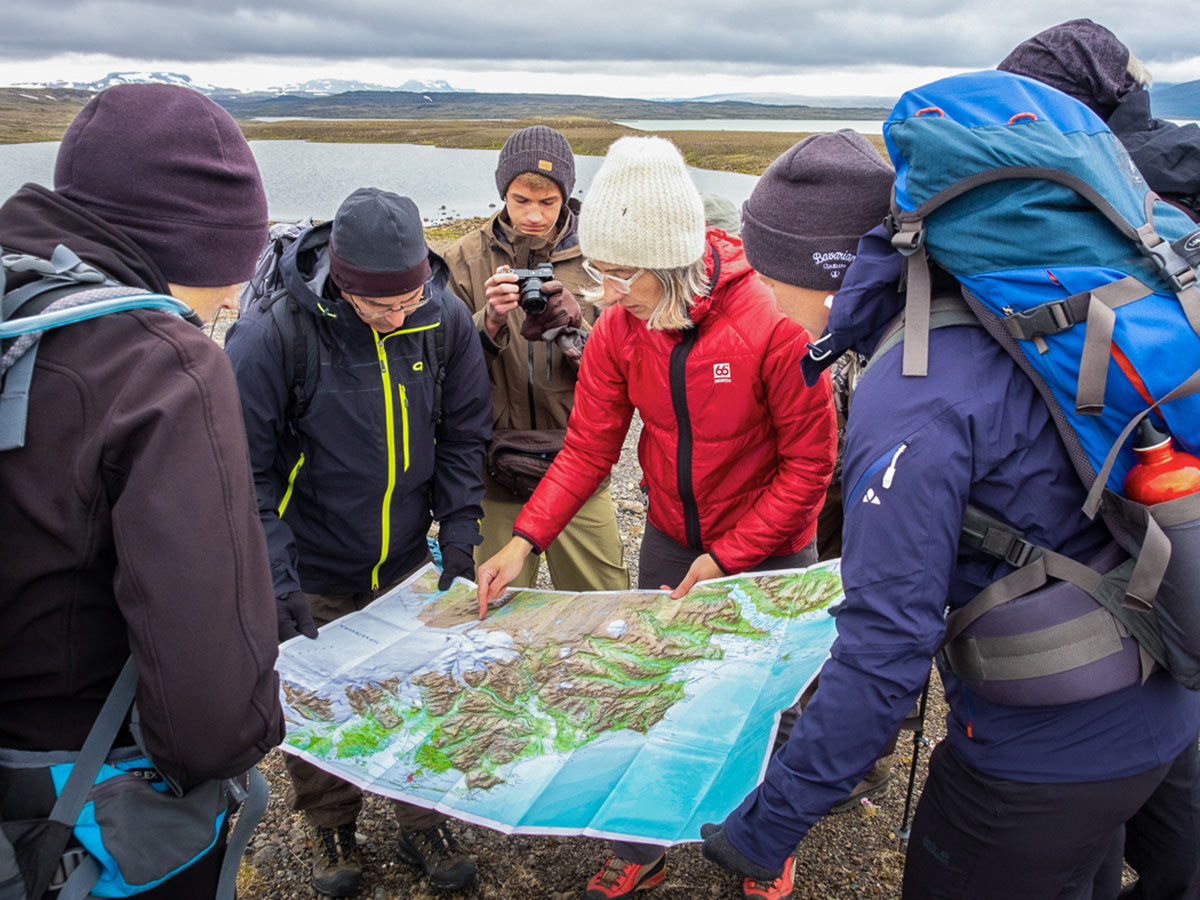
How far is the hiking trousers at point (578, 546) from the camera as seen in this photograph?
4.26 meters

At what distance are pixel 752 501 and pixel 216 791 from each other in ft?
6.68

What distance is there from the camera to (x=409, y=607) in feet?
10.6

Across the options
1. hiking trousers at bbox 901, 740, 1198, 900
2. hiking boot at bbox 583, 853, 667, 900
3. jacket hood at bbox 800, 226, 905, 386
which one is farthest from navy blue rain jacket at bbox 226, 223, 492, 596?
hiking trousers at bbox 901, 740, 1198, 900

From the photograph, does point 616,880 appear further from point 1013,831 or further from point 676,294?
point 676,294

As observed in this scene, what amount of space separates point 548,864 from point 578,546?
4.97 feet

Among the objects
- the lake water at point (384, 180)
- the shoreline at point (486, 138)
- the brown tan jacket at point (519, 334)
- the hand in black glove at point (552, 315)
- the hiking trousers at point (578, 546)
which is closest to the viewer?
the hand in black glove at point (552, 315)

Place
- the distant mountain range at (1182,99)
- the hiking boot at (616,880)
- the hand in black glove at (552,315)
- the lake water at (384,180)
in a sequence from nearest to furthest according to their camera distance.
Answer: the hiking boot at (616,880)
the hand in black glove at (552,315)
the lake water at (384,180)
the distant mountain range at (1182,99)

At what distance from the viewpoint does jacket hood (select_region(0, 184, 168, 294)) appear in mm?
1643

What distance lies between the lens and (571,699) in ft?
9.20

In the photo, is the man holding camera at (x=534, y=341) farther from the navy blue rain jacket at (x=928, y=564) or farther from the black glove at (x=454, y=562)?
the navy blue rain jacket at (x=928, y=564)

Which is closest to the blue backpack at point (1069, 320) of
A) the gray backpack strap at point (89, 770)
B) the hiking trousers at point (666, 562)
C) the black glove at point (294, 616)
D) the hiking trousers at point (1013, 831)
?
the hiking trousers at point (1013, 831)

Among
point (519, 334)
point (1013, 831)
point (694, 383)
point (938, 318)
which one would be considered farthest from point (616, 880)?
point (938, 318)

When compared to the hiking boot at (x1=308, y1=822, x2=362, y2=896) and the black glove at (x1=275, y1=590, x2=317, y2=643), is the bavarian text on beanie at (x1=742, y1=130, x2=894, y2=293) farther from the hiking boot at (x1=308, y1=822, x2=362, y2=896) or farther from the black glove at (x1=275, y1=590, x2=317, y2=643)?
the hiking boot at (x1=308, y1=822, x2=362, y2=896)

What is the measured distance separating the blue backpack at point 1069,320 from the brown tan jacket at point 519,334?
95.5 inches
